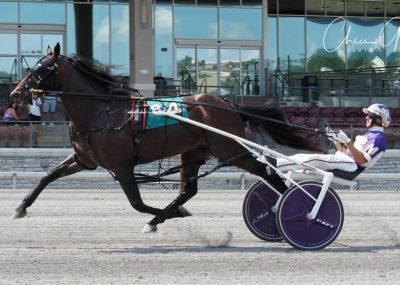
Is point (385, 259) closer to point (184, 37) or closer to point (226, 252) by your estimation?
point (226, 252)

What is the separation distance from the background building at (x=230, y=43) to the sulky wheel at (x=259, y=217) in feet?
66.0

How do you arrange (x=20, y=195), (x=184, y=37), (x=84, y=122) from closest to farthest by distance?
(x=84, y=122) → (x=20, y=195) → (x=184, y=37)

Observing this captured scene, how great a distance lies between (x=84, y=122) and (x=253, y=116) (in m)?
2.15

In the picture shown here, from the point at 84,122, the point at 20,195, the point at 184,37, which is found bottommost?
the point at 20,195

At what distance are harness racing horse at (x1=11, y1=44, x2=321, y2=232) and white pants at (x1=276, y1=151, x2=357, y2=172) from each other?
0.19m

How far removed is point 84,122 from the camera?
8.20 meters

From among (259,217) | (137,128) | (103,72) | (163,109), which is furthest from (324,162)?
(103,72)

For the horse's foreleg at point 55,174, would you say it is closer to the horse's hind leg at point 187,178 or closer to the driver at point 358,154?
the horse's hind leg at point 187,178

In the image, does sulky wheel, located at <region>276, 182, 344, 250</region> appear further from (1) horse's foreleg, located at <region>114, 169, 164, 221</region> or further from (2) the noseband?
(2) the noseband

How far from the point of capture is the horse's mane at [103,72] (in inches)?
335

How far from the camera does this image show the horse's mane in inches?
335

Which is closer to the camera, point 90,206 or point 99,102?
point 99,102

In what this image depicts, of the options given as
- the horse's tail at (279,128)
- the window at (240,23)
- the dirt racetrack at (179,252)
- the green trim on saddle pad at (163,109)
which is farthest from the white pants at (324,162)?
the window at (240,23)

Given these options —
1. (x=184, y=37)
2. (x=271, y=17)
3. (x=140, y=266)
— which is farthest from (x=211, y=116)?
(x=271, y=17)
